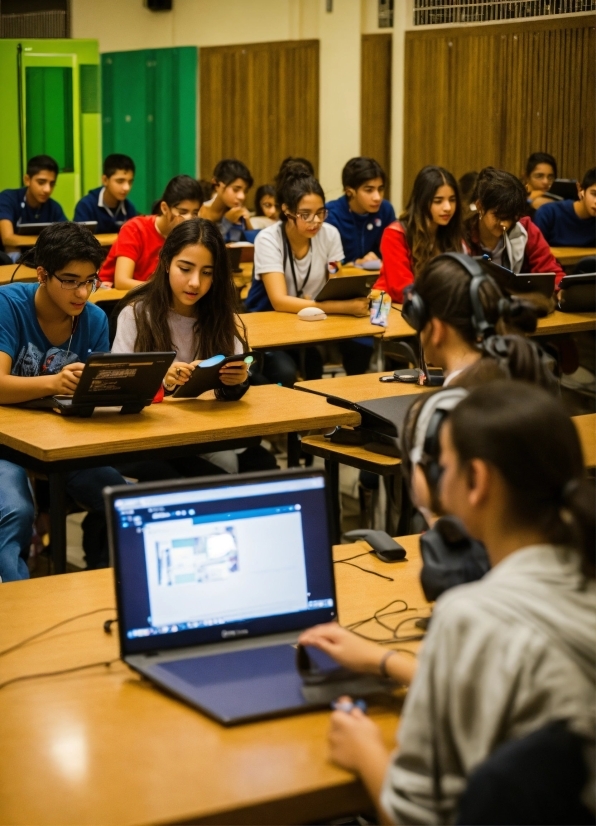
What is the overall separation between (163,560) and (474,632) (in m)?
0.64

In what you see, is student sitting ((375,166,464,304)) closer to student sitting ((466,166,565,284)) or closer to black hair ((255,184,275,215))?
student sitting ((466,166,565,284))

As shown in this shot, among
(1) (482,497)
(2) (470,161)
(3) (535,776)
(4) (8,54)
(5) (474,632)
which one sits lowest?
(3) (535,776)

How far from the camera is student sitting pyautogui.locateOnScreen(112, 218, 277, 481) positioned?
3.60 metres

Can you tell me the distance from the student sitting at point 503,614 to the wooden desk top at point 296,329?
10.0ft

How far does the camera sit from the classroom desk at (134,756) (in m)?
1.40

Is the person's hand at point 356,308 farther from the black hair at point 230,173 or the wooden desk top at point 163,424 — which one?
the black hair at point 230,173

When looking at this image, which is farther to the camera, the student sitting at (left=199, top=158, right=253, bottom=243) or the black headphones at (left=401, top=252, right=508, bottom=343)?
the student sitting at (left=199, top=158, right=253, bottom=243)

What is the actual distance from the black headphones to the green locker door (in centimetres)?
813

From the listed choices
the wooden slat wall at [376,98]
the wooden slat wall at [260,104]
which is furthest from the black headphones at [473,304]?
the wooden slat wall at [260,104]

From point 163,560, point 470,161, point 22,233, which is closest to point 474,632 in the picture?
point 163,560

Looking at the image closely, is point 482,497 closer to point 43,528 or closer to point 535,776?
point 535,776

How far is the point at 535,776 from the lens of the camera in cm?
118

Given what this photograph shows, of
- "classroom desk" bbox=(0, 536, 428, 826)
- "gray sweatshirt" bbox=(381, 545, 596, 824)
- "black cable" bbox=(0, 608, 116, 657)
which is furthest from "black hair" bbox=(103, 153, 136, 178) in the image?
"gray sweatshirt" bbox=(381, 545, 596, 824)

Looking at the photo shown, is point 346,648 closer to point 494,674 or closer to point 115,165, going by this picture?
point 494,674
